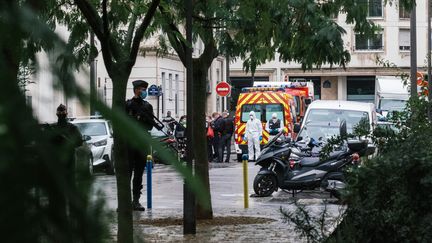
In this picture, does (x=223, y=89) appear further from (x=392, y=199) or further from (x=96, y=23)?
(x=392, y=199)

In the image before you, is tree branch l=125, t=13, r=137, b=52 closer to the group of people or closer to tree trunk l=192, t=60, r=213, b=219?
tree trunk l=192, t=60, r=213, b=219

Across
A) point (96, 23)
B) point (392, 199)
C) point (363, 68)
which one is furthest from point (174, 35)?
point (363, 68)

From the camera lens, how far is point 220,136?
3669 centimetres

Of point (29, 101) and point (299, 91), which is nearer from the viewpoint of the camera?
point (29, 101)

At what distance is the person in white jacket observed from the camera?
36.2 metres

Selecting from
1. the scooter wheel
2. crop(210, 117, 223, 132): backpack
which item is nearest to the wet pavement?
the scooter wheel

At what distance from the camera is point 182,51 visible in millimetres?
13328

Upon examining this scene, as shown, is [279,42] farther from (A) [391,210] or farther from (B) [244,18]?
(A) [391,210]

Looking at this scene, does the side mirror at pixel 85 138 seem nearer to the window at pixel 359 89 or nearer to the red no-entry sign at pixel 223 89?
the red no-entry sign at pixel 223 89

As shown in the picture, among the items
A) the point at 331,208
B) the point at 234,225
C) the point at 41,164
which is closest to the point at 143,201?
the point at 234,225

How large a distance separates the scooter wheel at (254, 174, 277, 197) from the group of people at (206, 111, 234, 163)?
15.9 metres

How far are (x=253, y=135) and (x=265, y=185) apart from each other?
16.0 meters

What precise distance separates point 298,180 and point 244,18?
25.9 ft

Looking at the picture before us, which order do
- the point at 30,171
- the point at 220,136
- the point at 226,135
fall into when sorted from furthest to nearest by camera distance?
the point at 220,136
the point at 226,135
the point at 30,171
